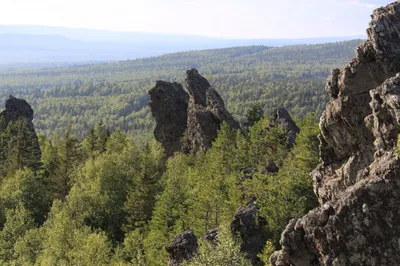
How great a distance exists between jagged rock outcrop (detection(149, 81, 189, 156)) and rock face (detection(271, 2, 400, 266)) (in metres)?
71.8

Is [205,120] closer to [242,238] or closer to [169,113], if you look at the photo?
[169,113]

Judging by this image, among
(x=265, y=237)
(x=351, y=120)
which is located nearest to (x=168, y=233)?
(x=265, y=237)

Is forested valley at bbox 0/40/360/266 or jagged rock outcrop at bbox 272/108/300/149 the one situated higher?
jagged rock outcrop at bbox 272/108/300/149

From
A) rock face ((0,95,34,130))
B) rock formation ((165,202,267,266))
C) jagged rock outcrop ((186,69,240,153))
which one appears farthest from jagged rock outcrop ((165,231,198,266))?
rock face ((0,95,34,130))

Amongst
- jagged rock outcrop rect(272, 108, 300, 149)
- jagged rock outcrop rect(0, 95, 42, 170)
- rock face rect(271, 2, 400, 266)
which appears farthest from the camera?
jagged rock outcrop rect(0, 95, 42, 170)

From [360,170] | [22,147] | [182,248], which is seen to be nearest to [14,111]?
[22,147]

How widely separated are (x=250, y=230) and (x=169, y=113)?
62.4 m

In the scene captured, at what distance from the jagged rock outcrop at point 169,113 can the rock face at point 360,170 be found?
236 ft

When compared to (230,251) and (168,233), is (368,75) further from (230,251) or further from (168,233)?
(168,233)

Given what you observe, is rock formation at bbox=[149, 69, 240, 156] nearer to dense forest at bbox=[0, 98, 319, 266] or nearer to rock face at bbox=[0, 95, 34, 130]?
dense forest at bbox=[0, 98, 319, 266]

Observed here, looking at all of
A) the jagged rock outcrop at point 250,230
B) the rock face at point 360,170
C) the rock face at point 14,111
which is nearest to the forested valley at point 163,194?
the jagged rock outcrop at point 250,230

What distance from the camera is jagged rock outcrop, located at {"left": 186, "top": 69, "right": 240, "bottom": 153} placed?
83.2m

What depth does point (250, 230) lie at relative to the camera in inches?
1533

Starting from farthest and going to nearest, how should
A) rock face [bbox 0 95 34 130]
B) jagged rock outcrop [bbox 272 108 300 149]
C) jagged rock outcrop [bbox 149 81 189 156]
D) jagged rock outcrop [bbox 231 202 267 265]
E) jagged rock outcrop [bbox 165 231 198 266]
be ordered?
rock face [bbox 0 95 34 130], jagged rock outcrop [bbox 149 81 189 156], jagged rock outcrop [bbox 272 108 300 149], jagged rock outcrop [bbox 231 202 267 265], jagged rock outcrop [bbox 165 231 198 266]
